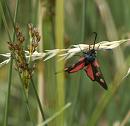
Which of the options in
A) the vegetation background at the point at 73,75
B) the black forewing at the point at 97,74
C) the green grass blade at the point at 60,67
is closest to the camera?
the black forewing at the point at 97,74

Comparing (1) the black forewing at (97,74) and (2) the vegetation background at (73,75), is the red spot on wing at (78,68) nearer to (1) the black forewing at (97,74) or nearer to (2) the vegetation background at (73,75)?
(1) the black forewing at (97,74)

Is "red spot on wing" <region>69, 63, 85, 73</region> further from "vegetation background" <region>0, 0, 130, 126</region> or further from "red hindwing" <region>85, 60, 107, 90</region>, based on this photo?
"vegetation background" <region>0, 0, 130, 126</region>

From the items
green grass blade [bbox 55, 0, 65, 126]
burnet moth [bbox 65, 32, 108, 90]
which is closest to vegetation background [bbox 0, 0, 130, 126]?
green grass blade [bbox 55, 0, 65, 126]

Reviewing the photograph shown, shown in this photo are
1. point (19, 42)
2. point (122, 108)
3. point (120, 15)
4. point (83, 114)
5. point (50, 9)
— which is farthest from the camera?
point (120, 15)

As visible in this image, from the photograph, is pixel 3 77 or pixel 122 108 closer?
pixel 122 108

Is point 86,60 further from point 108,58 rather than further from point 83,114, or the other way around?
point 108,58

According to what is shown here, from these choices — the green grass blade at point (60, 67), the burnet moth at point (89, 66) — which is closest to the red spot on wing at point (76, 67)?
the burnet moth at point (89, 66)

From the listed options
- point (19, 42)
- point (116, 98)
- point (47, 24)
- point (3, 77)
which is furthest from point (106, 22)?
point (19, 42)

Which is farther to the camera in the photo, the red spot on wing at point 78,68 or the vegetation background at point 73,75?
the vegetation background at point 73,75
